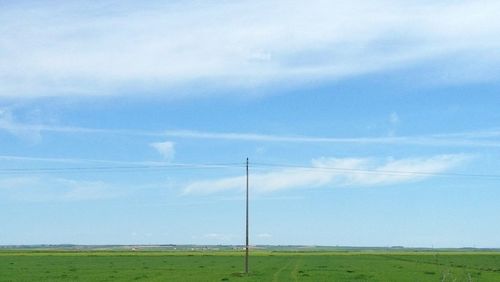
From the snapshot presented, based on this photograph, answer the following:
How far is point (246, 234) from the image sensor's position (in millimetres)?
61188
